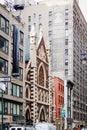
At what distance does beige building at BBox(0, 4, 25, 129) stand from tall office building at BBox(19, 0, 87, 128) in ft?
181

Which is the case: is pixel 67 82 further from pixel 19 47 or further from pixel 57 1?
pixel 19 47

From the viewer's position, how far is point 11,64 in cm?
6962

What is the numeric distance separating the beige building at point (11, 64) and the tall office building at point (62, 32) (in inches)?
2167

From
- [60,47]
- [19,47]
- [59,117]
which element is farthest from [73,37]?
[19,47]

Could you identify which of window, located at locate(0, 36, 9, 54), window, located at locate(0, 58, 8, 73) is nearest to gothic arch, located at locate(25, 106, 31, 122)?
window, located at locate(0, 58, 8, 73)

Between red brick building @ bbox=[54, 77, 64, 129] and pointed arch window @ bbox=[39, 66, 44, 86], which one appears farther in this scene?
red brick building @ bbox=[54, 77, 64, 129]

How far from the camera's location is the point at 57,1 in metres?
142

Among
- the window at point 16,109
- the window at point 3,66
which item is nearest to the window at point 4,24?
the window at point 3,66

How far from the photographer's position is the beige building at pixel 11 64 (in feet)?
216

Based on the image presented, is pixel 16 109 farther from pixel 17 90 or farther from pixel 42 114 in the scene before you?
pixel 42 114

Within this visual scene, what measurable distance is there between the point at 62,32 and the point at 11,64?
68.7m

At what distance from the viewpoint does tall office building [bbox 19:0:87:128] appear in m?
135

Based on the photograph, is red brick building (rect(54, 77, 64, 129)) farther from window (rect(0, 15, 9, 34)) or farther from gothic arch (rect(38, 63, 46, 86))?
window (rect(0, 15, 9, 34))

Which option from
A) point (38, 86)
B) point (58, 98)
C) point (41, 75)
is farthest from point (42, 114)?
point (58, 98)
